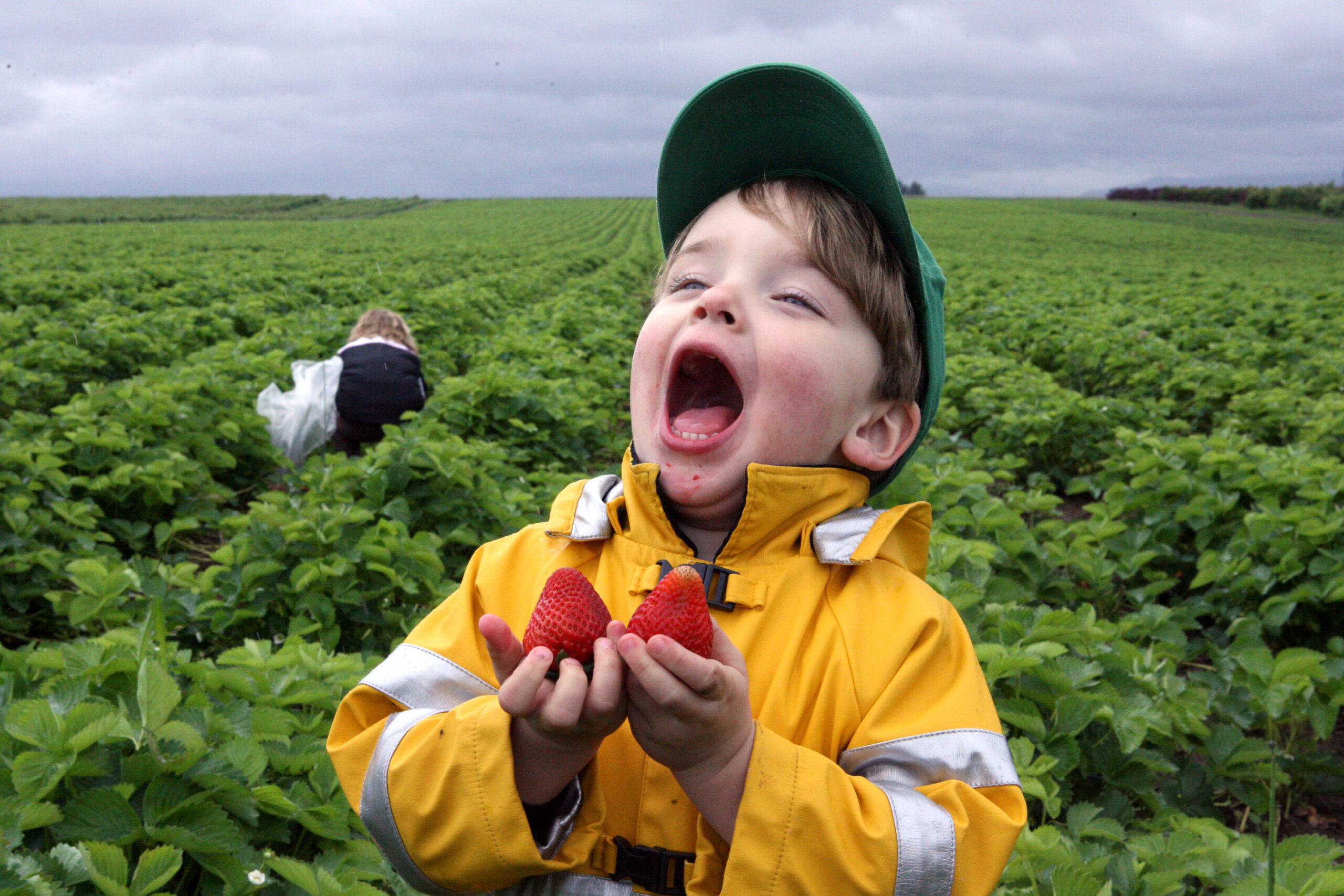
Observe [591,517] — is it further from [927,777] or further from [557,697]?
[927,777]

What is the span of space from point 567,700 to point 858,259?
795 millimetres

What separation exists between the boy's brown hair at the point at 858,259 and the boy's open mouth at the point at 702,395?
0.19 m

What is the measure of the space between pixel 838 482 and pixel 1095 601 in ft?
10.7

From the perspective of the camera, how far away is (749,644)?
3.92ft

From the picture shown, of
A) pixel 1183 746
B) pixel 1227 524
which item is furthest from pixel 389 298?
pixel 1183 746

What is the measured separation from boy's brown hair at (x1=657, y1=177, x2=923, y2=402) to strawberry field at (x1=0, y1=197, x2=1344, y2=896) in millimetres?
928

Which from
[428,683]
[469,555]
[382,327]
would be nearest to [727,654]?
[428,683]

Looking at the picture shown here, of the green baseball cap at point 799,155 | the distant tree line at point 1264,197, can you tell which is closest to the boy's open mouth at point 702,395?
the green baseball cap at point 799,155

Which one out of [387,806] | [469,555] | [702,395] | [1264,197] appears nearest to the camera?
[387,806]

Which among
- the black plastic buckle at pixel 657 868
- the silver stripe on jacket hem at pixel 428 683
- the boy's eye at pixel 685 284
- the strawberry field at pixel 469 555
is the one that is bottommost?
the strawberry field at pixel 469 555

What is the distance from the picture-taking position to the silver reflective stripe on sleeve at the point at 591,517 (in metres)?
1.29

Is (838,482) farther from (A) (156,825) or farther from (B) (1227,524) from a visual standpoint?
(B) (1227,524)

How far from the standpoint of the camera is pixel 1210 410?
7.65m

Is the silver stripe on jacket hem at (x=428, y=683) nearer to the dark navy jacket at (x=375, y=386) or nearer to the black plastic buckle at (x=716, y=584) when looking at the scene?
the black plastic buckle at (x=716, y=584)
